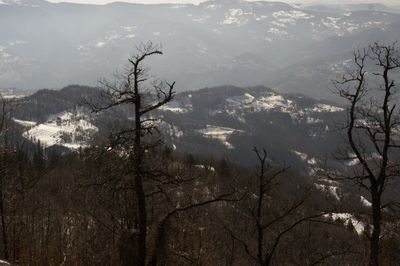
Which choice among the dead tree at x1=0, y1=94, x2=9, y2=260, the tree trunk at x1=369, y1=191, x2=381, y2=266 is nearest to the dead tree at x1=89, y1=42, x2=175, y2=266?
the dead tree at x1=0, y1=94, x2=9, y2=260

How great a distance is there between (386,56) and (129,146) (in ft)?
42.0

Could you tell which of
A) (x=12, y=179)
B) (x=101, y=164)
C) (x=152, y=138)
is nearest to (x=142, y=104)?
(x=152, y=138)

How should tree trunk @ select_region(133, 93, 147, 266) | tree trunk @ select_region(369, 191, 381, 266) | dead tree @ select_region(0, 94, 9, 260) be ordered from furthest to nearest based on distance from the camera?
1. tree trunk @ select_region(369, 191, 381, 266)
2. dead tree @ select_region(0, 94, 9, 260)
3. tree trunk @ select_region(133, 93, 147, 266)

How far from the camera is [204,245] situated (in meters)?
26.0

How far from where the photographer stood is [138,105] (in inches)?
791

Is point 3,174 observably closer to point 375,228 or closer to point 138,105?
point 138,105

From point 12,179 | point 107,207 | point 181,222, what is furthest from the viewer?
point 107,207

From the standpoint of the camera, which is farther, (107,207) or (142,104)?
(107,207)

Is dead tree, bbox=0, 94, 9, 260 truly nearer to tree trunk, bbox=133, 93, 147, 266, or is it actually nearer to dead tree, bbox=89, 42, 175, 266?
dead tree, bbox=89, 42, 175, 266

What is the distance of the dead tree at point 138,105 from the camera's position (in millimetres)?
19766

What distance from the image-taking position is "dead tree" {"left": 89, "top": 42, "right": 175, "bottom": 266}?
778 inches

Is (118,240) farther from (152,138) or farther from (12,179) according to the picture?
(12,179)

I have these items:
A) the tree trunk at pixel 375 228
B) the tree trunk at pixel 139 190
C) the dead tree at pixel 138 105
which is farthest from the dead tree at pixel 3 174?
the tree trunk at pixel 375 228

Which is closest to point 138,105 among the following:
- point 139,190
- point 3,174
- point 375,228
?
point 139,190
